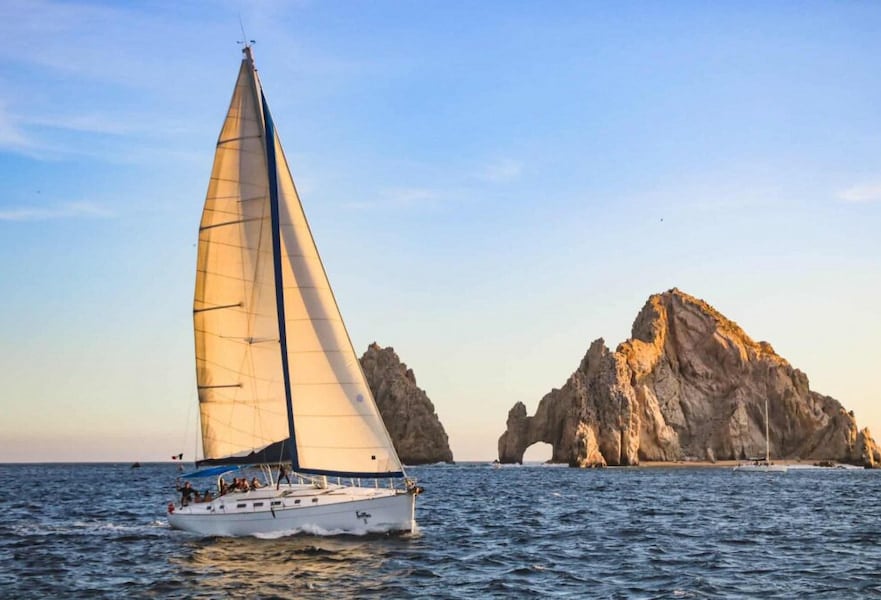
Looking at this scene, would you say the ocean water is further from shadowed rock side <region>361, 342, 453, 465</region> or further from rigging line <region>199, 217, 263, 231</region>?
shadowed rock side <region>361, 342, 453, 465</region>

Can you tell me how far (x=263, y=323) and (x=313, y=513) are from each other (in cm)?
738

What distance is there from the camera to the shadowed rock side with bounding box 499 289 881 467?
15238 centimetres

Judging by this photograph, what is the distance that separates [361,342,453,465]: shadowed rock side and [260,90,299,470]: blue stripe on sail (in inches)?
5905

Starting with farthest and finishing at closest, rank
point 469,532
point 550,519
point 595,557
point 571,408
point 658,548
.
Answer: point 571,408 → point 550,519 → point 469,532 → point 658,548 → point 595,557

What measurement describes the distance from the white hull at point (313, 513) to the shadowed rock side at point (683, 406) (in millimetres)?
118335

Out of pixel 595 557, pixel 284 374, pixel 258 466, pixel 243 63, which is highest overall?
pixel 243 63

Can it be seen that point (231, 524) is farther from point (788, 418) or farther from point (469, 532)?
point (788, 418)

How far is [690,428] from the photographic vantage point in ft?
559

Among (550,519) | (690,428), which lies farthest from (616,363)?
(550,519)

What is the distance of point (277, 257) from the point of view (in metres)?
34.1

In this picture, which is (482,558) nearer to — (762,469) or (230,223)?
(230,223)

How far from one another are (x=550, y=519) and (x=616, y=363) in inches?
4311

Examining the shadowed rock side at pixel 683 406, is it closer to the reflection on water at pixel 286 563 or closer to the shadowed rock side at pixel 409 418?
the shadowed rock side at pixel 409 418

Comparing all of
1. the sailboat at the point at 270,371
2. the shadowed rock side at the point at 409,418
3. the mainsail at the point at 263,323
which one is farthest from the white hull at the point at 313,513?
the shadowed rock side at the point at 409,418
